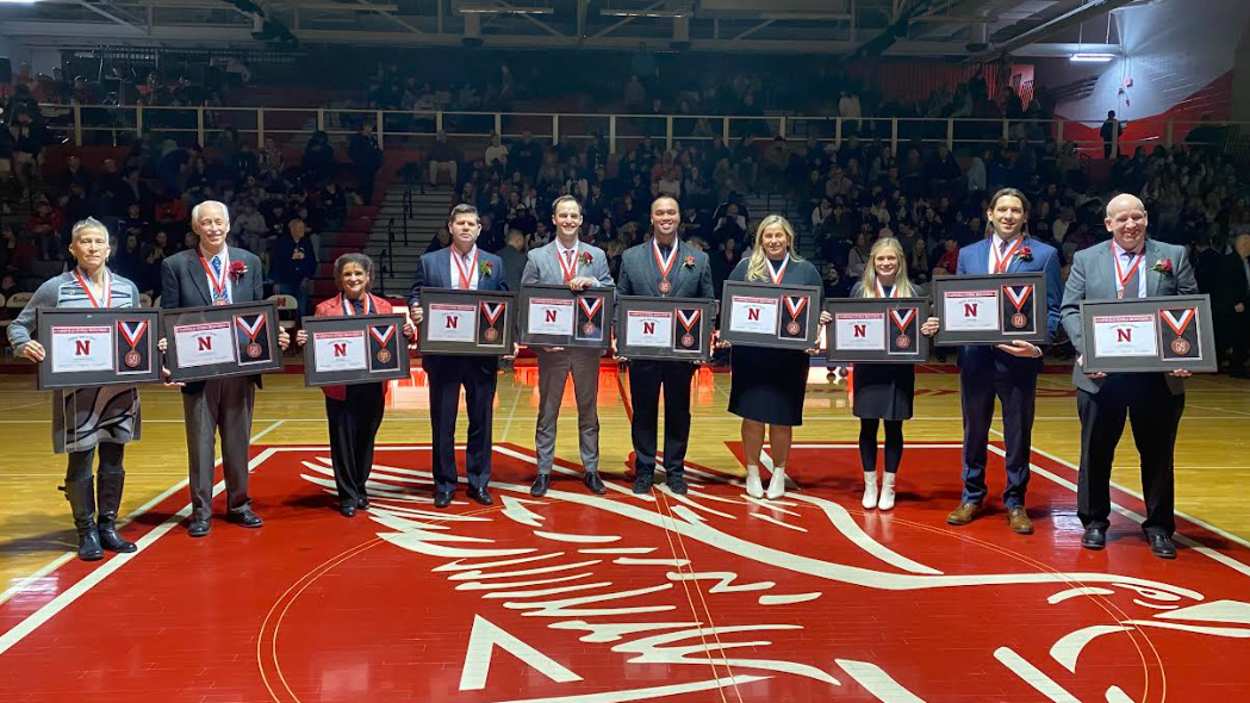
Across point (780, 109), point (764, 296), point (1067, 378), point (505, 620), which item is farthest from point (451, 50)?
point (505, 620)

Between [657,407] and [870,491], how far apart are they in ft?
4.38

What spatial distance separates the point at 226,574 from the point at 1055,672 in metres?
3.54

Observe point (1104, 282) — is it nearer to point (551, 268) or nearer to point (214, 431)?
point (551, 268)

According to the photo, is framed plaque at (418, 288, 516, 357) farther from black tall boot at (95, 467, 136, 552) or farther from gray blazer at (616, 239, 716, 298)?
black tall boot at (95, 467, 136, 552)

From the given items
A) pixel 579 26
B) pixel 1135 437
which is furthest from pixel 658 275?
pixel 579 26

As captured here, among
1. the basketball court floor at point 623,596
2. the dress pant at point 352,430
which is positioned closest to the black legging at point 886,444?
the basketball court floor at point 623,596

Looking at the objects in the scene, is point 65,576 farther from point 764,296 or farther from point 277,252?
point 277,252

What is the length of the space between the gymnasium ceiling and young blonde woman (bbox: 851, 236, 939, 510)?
499 inches

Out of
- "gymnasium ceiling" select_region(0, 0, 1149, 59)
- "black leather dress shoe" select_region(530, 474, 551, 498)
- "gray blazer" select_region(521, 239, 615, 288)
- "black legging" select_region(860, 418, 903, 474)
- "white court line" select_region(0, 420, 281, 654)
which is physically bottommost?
"white court line" select_region(0, 420, 281, 654)

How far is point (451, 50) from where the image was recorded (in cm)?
2189

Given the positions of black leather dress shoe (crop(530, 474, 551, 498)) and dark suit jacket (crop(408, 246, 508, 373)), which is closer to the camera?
dark suit jacket (crop(408, 246, 508, 373))

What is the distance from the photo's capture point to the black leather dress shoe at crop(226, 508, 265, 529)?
5535 mm

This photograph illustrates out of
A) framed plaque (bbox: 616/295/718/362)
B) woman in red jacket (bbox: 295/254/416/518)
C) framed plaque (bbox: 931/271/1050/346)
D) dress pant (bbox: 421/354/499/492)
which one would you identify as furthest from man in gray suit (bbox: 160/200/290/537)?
framed plaque (bbox: 931/271/1050/346)

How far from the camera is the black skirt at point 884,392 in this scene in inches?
225
